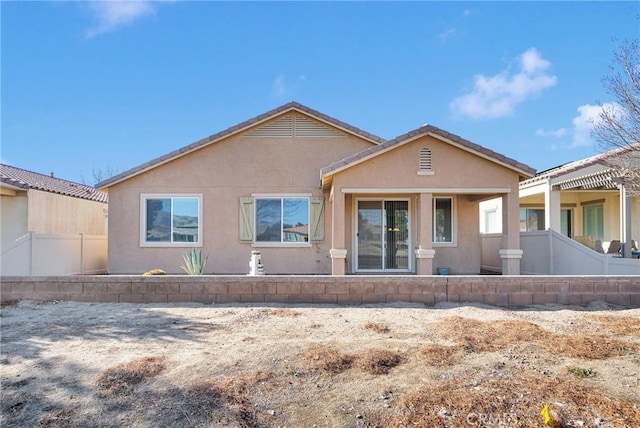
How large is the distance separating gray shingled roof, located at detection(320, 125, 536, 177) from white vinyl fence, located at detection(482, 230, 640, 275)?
2.79m

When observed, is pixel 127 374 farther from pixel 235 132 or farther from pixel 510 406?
pixel 235 132

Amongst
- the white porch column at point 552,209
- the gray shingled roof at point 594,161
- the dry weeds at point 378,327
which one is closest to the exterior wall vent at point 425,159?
the gray shingled roof at point 594,161

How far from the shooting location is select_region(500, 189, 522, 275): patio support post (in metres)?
11.1

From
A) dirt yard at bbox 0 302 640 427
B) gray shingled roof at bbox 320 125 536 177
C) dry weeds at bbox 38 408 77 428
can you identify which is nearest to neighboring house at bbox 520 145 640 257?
gray shingled roof at bbox 320 125 536 177

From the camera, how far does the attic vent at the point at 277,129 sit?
1401cm

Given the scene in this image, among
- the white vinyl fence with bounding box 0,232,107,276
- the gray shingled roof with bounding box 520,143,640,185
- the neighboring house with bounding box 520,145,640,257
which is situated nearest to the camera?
the gray shingled roof with bounding box 520,143,640,185

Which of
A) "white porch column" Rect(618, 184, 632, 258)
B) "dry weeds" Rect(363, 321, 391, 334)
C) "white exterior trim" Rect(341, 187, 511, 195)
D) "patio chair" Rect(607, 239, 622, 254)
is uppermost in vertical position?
"white exterior trim" Rect(341, 187, 511, 195)

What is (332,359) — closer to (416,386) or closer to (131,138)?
(416,386)

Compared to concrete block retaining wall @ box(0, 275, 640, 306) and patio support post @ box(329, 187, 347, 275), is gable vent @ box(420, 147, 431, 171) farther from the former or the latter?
concrete block retaining wall @ box(0, 275, 640, 306)

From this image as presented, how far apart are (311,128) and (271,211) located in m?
3.13

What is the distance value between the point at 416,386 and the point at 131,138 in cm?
3371

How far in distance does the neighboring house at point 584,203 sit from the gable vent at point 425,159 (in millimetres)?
4181

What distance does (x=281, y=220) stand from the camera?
13.7 m

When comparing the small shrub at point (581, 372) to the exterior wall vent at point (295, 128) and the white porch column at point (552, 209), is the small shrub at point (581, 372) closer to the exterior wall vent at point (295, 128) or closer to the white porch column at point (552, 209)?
the white porch column at point (552, 209)
